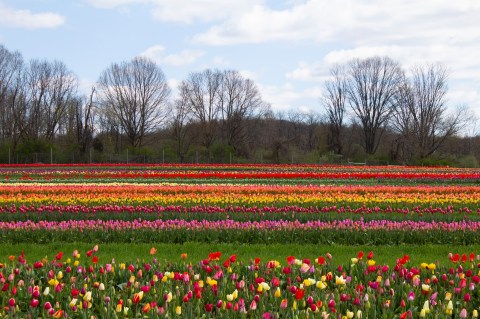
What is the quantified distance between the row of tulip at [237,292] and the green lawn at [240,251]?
10.3 ft

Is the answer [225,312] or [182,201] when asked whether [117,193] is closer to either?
[182,201]

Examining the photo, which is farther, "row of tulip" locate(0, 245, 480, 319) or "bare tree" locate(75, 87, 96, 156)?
"bare tree" locate(75, 87, 96, 156)

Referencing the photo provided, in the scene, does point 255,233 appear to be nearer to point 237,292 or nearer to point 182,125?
point 237,292

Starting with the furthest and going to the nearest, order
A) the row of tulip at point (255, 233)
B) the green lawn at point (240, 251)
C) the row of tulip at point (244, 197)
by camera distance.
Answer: the row of tulip at point (244, 197), the row of tulip at point (255, 233), the green lawn at point (240, 251)

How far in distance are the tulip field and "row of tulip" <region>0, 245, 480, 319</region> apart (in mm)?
17

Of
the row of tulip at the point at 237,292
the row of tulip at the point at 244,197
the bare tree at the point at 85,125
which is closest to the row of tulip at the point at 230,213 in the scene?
the row of tulip at the point at 244,197

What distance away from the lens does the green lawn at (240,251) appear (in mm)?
8984

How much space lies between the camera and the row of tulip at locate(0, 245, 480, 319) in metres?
4.28

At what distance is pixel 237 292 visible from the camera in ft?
15.4

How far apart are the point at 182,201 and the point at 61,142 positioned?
50.9 metres

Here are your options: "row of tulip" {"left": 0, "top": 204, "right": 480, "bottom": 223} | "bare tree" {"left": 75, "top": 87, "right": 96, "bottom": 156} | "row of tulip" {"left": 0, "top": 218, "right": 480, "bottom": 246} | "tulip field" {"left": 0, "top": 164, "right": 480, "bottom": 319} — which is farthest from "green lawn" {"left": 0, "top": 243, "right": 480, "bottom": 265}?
"bare tree" {"left": 75, "top": 87, "right": 96, "bottom": 156}

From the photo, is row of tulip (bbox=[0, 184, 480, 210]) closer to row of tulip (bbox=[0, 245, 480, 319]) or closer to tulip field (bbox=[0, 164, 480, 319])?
tulip field (bbox=[0, 164, 480, 319])

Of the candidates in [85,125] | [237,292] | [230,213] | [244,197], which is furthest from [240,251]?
[85,125]

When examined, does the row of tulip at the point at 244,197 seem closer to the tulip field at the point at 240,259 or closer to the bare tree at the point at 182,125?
the tulip field at the point at 240,259
